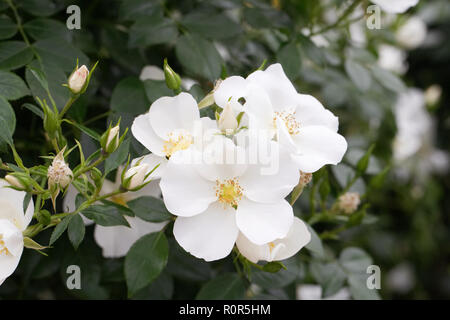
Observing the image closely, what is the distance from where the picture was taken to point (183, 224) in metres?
0.62

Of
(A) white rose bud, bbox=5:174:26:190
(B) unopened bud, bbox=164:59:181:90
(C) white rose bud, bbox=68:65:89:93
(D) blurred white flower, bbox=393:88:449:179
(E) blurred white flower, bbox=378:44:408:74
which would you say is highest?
(E) blurred white flower, bbox=378:44:408:74

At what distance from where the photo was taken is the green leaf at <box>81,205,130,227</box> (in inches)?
25.1

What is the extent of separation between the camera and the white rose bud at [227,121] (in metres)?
0.61

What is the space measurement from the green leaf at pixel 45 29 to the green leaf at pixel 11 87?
15 cm

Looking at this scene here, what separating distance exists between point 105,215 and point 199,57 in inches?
13.4

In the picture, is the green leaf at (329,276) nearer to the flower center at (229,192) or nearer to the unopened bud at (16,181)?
the flower center at (229,192)

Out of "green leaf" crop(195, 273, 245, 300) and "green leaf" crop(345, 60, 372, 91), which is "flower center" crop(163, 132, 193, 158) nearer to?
"green leaf" crop(195, 273, 245, 300)

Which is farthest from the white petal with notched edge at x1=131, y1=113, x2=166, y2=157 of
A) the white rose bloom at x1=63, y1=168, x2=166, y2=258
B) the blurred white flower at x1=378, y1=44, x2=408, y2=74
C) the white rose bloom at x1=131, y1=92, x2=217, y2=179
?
the blurred white flower at x1=378, y1=44, x2=408, y2=74

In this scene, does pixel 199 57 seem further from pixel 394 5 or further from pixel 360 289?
pixel 360 289

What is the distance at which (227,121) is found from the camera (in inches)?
24.1

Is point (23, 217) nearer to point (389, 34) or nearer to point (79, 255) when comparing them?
point (79, 255)

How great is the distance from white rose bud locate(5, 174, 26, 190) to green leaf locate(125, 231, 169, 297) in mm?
197

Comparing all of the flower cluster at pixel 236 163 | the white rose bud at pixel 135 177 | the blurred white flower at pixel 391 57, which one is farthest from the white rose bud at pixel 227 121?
the blurred white flower at pixel 391 57

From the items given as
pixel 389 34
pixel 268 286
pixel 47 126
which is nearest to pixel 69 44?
pixel 47 126
